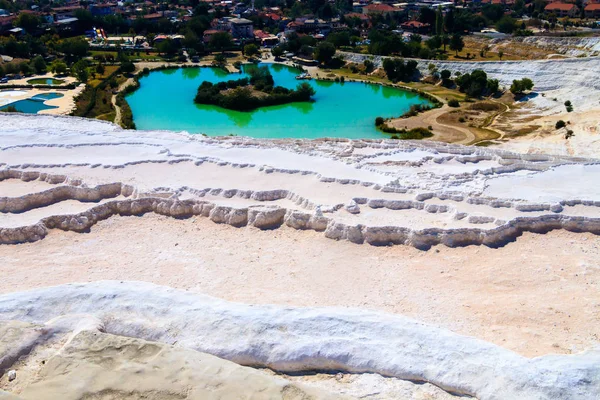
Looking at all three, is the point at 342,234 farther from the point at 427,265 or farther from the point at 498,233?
the point at 498,233

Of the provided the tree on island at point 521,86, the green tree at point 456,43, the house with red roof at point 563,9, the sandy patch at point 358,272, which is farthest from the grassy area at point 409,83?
the house with red roof at point 563,9

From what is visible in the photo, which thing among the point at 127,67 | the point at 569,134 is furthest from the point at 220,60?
the point at 569,134

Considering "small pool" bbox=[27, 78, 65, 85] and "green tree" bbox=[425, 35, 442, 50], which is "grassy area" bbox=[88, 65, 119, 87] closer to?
"small pool" bbox=[27, 78, 65, 85]

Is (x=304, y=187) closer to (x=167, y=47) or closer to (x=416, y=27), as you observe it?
(x=167, y=47)

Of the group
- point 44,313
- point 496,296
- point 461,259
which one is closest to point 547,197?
point 461,259

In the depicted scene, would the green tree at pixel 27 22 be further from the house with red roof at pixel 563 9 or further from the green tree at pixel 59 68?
the house with red roof at pixel 563 9
